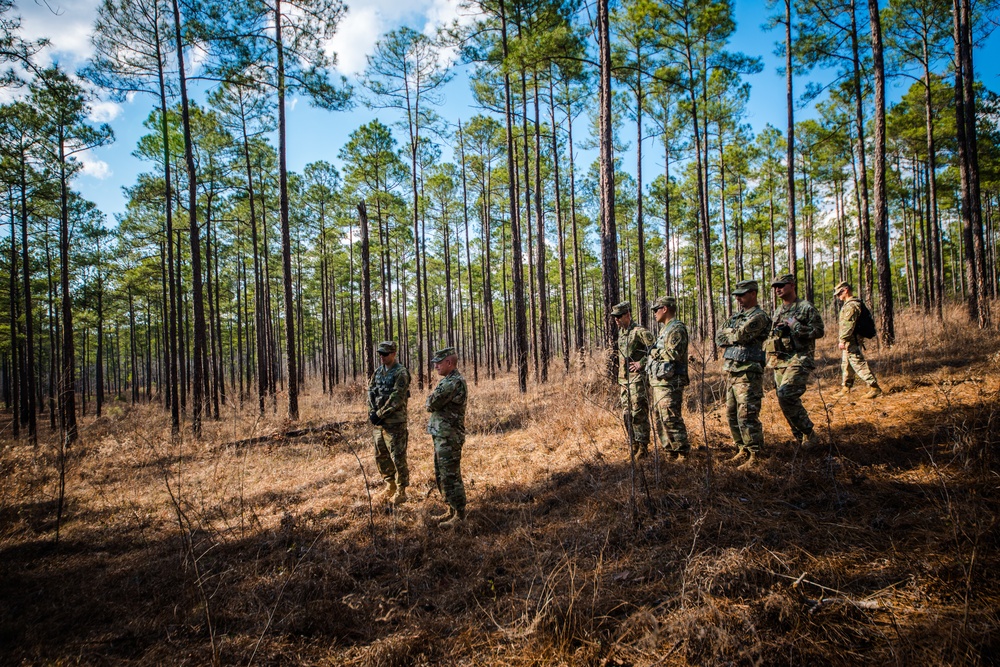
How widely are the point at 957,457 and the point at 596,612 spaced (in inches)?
135

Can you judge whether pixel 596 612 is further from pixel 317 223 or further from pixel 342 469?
pixel 317 223

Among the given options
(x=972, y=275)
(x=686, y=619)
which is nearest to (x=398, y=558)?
(x=686, y=619)

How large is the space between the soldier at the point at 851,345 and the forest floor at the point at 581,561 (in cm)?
35

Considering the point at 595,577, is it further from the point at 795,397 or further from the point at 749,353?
the point at 795,397

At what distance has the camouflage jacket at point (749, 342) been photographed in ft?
13.1

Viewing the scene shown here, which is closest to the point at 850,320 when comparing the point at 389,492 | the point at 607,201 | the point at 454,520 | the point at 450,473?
the point at 607,201

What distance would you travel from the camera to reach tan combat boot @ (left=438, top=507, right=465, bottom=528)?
3.89m

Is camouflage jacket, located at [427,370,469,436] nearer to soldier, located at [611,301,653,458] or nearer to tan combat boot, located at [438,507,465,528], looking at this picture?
tan combat boot, located at [438,507,465,528]

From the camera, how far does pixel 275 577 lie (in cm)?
314

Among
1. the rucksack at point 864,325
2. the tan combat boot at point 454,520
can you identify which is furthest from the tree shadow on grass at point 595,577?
the rucksack at point 864,325

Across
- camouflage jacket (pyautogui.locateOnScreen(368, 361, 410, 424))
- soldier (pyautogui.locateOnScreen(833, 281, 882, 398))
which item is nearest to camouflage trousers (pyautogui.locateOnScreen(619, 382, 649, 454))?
camouflage jacket (pyautogui.locateOnScreen(368, 361, 410, 424))

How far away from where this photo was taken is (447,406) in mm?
4281

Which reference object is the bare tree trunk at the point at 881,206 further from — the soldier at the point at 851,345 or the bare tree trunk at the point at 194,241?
the bare tree trunk at the point at 194,241

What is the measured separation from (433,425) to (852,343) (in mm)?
6153
